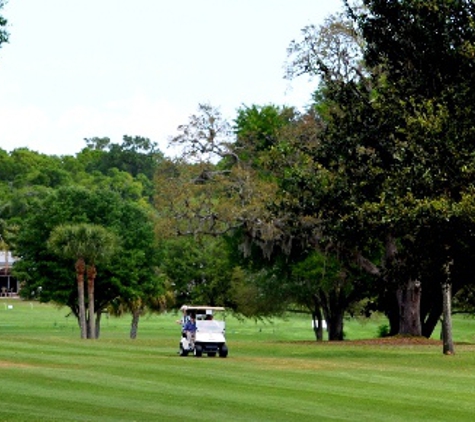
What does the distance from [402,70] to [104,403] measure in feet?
31.4

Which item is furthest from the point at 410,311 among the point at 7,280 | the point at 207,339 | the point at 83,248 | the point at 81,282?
the point at 7,280

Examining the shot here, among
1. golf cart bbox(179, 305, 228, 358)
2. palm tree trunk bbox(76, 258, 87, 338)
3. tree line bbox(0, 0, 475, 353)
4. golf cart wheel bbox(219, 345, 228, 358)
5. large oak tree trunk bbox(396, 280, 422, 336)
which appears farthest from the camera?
palm tree trunk bbox(76, 258, 87, 338)

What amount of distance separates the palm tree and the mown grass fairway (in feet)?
42.8

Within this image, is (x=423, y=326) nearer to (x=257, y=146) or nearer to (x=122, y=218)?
(x=257, y=146)

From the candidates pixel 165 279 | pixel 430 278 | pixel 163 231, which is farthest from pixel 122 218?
pixel 430 278

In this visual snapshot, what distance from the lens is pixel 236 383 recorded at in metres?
33.8

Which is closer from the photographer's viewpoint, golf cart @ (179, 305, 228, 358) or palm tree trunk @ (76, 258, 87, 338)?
golf cart @ (179, 305, 228, 358)

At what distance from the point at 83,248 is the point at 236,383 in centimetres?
3659

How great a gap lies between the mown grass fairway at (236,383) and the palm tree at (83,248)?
514 inches

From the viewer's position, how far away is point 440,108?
25.3 meters

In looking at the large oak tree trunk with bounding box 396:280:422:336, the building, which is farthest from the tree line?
the building

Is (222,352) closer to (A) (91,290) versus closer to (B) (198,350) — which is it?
(B) (198,350)

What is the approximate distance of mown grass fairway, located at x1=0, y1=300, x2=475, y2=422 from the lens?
26.5m

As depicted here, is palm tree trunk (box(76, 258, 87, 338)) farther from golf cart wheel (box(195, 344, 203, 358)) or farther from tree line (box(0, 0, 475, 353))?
golf cart wheel (box(195, 344, 203, 358))
